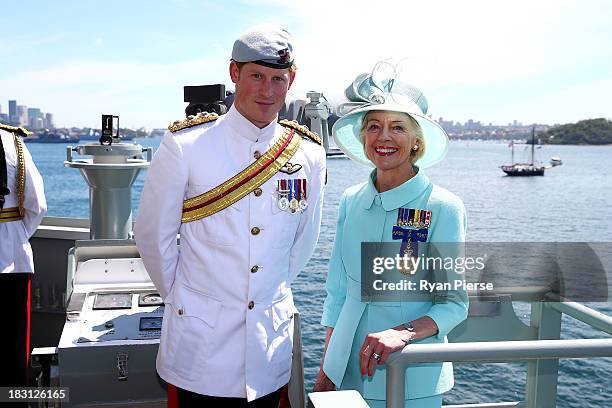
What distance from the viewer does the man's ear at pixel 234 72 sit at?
2.10 m

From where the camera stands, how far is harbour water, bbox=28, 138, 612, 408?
44.4ft

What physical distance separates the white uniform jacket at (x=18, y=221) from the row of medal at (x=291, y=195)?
2144 millimetres

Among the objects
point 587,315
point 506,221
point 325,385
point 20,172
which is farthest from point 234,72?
point 506,221

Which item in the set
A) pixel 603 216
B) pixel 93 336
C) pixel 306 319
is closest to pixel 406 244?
pixel 93 336

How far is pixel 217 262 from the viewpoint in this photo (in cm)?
212

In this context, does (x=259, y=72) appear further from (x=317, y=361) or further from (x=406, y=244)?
(x=317, y=361)

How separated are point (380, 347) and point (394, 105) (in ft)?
2.75

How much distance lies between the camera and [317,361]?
13.8m

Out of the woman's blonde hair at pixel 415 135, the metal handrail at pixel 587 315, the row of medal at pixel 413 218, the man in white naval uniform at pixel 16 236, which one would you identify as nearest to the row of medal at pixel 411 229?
the row of medal at pixel 413 218

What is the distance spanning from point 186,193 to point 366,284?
673 mm

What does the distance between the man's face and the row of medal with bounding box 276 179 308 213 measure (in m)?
0.24

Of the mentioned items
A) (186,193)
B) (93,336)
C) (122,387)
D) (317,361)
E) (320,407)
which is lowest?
Result: (317,361)

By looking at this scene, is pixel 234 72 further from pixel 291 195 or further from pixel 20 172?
pixel 20 172

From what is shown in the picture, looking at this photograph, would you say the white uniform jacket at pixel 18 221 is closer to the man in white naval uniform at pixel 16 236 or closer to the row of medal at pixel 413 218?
the man in white naval uniform at pixel 16 236
